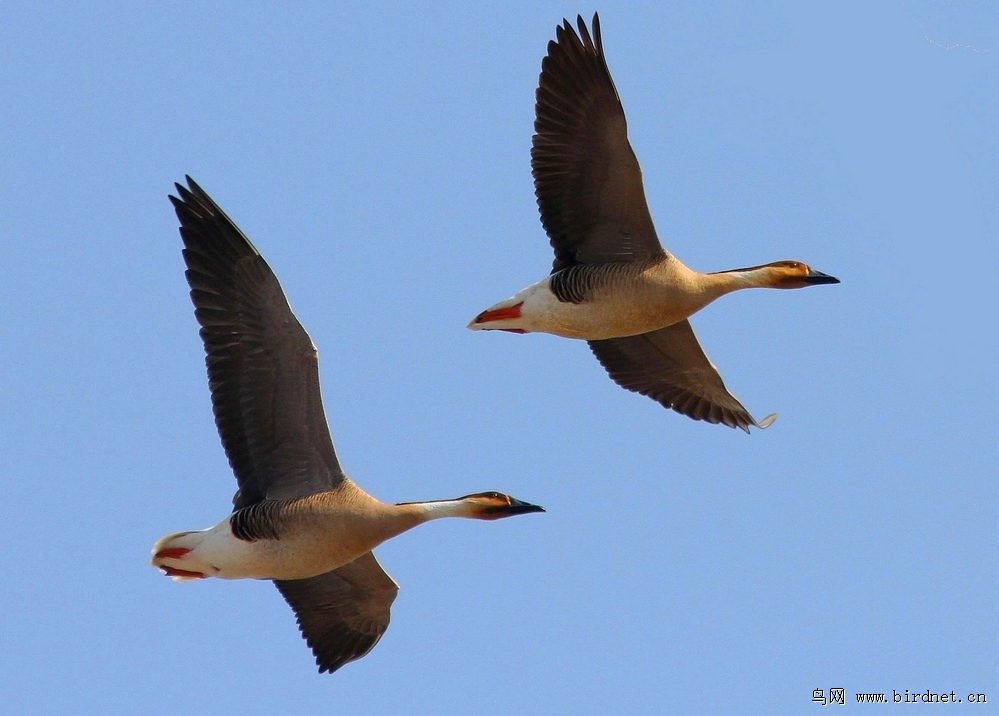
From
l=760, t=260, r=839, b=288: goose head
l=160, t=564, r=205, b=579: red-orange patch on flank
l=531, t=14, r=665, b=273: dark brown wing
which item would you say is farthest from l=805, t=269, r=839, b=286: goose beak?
l=160, t=564, r=205, b=579: red-orange patch on flank

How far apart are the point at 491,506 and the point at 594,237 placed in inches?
122

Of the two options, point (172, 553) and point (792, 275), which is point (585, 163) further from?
point (172, 553)

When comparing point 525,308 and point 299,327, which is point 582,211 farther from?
point 299,327

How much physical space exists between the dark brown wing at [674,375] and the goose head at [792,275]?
1321 millimetres

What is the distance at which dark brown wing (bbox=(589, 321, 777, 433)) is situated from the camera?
14.9 meters

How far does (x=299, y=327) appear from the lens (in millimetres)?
11633

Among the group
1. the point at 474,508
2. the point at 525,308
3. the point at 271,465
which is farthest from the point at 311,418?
the point at 525,308

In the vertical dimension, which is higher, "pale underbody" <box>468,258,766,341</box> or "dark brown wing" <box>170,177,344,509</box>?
"pale underbody" <box>468,258,766,341</box>

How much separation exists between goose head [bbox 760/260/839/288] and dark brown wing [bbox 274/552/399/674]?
4240mm

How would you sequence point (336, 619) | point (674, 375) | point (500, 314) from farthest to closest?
1. point (674, 375)
2. point (500, 314)
3. point (336, 619)

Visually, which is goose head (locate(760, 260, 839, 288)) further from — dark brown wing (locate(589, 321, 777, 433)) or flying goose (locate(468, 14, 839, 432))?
dark brown wing (locate(589, 321, 777, 433))

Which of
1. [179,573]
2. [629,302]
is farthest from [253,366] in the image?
[629,302]

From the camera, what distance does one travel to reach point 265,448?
12055mm

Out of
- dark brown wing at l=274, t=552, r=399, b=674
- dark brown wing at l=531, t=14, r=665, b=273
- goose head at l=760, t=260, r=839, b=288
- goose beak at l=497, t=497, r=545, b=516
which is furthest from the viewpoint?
goose head at l=760, t=260, r=839, b=288
